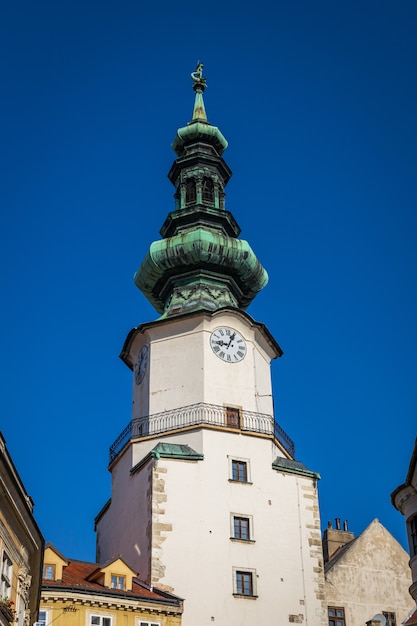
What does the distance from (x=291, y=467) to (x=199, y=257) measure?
10488 millimetres

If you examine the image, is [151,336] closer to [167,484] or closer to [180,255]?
[180,255]

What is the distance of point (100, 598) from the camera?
108 ft

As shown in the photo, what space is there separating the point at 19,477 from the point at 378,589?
2424 cm

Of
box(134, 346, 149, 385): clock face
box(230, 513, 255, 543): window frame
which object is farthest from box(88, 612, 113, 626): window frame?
box(134, 346, 149, 385): clock face

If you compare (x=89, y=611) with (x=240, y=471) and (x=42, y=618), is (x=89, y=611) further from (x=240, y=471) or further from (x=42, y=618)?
(x=240, y=471)

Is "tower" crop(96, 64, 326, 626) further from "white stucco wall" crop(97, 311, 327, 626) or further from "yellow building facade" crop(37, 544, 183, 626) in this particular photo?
"yellow building facade" crop(37, 544, 183, 626)

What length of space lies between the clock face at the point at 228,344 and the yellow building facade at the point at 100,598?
10.4 m

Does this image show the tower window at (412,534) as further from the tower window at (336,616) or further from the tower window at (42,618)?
the tower window at (336,616)

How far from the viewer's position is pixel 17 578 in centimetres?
2244

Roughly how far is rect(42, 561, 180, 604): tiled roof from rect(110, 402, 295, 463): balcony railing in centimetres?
635

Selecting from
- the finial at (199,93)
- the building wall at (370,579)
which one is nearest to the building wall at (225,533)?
the building wall at (370,579)

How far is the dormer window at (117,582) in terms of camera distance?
34.3 meters

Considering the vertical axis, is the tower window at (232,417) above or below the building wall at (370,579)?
above

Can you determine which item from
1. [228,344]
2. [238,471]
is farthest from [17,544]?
[228,344]
